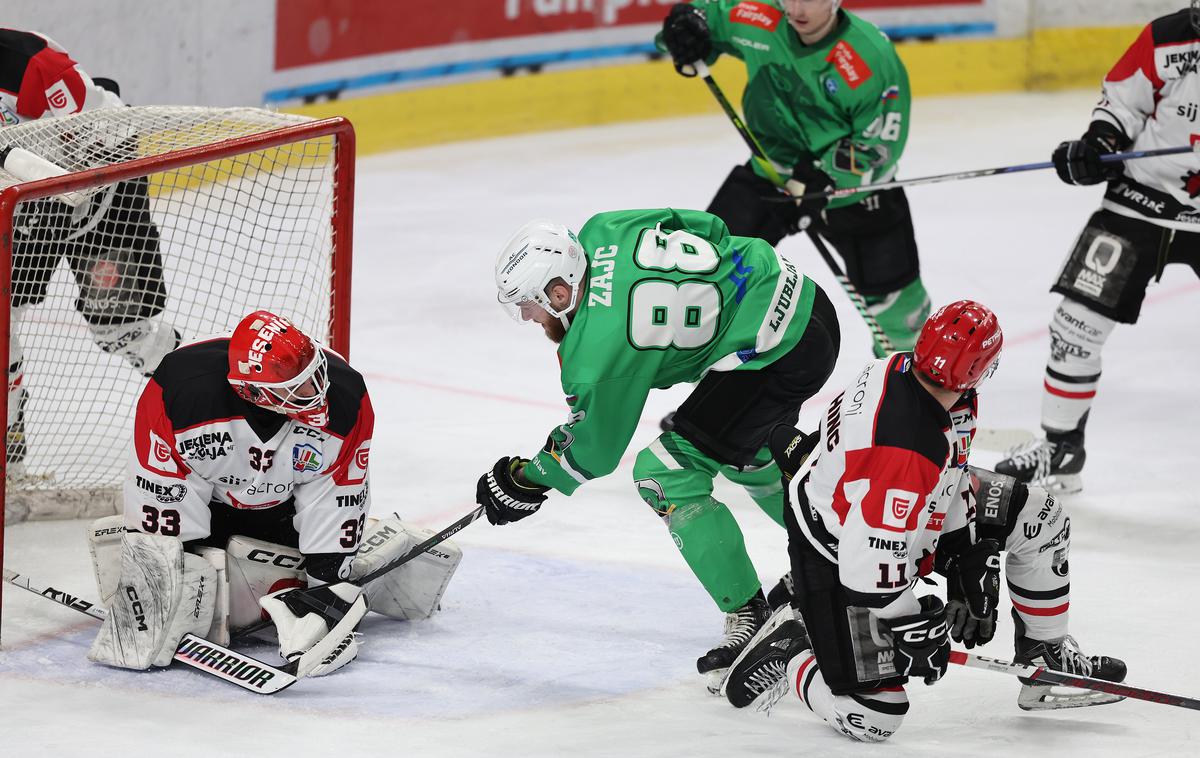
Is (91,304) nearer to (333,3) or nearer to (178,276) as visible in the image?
(178,276)

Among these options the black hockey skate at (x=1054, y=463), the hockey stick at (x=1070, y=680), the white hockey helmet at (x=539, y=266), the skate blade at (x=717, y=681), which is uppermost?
the white hockey helmet at (x=539, y=266)

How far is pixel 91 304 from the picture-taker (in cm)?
473

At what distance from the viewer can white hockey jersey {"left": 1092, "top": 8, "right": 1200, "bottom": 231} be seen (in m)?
4.67

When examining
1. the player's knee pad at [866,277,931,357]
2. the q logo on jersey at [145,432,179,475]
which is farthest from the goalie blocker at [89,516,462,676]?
the player's knee pad at [866,277,931,357]

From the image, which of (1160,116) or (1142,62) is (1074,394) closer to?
(1160,116)

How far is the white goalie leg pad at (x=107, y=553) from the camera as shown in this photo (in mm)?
3846

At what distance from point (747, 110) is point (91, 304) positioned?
7.09 ft

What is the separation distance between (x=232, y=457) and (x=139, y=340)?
4.11ft

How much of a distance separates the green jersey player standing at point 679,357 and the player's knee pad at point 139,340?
4.75ft

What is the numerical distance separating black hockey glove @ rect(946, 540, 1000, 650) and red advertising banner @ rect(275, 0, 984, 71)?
18.9ft

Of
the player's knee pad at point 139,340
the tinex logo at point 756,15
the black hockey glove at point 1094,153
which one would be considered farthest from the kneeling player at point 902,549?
the tinex logo at point 756,15

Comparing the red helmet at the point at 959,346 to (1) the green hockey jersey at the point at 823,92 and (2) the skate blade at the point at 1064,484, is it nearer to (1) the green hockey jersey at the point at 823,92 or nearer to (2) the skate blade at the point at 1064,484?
(2) the skate blade at the point at 1064,484

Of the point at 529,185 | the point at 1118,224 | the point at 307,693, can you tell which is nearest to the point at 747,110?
the point at 1118,224

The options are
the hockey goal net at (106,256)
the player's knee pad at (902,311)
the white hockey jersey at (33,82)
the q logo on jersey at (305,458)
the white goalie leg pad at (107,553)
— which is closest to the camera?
the q logo on jersey at (305,458)
